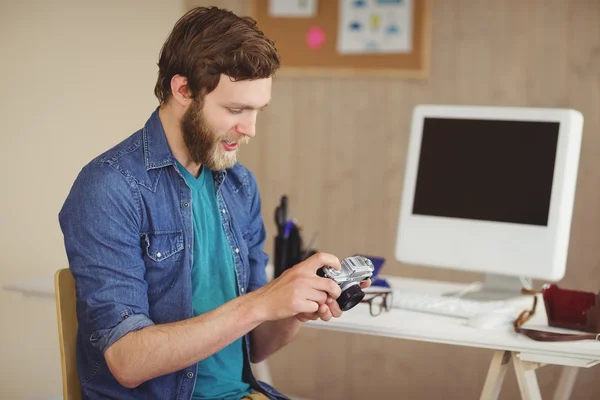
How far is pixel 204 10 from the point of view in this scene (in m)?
1.50

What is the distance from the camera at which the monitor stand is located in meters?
2.10

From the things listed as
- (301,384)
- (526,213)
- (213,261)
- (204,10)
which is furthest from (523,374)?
(301,384)

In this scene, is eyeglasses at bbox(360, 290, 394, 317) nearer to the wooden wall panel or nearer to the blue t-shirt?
the blue t-shirt

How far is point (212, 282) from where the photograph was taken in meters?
1.56

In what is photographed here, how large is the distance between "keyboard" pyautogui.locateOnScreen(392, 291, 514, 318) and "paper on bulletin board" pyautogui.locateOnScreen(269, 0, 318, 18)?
162 cm

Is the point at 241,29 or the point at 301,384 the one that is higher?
the point at 241,29

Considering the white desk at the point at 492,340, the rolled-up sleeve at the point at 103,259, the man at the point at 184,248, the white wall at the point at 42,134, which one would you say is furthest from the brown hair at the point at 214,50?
the white wall at the point at 42,134

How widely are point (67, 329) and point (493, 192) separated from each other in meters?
1.13

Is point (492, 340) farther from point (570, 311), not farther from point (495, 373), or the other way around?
point (570, 311)

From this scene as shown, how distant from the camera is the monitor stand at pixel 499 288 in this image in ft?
6.89

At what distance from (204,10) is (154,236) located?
17.5 inches

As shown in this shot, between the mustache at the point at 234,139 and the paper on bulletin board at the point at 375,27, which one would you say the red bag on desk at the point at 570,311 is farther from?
the paper on bulletin board at the point at 375,27

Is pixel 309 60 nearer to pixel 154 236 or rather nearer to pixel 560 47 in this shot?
pixel 560 47

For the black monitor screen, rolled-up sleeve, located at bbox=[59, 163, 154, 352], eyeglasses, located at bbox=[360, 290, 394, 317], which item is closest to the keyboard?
eyeglasses, located at bbox=[360, 290, 394, 317]
